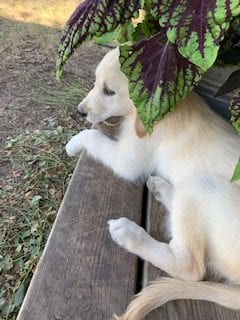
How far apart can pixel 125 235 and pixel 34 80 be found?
1.83 meters

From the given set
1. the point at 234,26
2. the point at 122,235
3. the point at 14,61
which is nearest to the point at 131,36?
the point at 234,26

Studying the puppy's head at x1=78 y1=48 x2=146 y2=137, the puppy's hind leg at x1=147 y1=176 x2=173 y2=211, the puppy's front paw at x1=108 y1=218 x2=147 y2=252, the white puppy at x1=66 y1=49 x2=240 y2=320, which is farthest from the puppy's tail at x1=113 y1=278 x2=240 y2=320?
the puppy's head at x1=78 y1=48 x2=146 y2=137

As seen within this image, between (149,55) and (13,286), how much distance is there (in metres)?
1.12

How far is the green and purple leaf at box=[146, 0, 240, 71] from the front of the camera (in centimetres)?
88

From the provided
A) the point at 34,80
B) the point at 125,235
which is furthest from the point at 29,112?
the point at 125,235

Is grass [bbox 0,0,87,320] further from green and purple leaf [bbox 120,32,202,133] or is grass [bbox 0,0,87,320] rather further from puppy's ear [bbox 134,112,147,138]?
green and purple leaf [bbox 120,32,202,133]

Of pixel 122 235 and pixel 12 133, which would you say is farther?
pixel 12 133

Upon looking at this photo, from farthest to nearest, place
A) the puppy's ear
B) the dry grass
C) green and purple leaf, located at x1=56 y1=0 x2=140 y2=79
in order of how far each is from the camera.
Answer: the dry grass, the puppy's ear, green and purple leaf, located at x1=56 y1=0 x2=140 y2=79

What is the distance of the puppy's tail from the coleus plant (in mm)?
373

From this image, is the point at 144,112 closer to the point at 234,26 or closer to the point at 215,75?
the point at 234,26

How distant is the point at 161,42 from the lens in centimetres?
116

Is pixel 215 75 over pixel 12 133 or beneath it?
over

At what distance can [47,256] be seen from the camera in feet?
4.69

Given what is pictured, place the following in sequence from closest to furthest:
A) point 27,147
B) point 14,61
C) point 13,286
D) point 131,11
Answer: point 131,11 < point 13,286 < point 27,147 < point 14,61
